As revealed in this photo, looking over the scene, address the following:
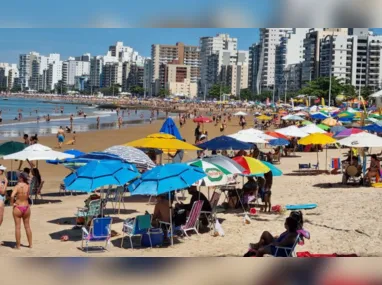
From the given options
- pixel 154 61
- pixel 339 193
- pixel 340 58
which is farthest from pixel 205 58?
pixel 339 193

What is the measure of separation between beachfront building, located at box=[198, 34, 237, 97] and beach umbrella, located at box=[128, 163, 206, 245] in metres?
115

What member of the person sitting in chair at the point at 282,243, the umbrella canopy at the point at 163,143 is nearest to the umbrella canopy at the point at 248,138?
the umbrella canopy at the point at 163,143

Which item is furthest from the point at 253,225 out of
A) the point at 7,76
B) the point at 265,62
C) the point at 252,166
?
the point at 7,76

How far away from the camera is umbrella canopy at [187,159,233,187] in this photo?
6.68 m

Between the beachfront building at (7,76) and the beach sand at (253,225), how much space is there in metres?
145

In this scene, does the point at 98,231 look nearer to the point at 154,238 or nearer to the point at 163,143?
the point at 154,238

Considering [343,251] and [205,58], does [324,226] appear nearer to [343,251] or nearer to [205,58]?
[343,251]

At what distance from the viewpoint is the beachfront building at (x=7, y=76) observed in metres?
148

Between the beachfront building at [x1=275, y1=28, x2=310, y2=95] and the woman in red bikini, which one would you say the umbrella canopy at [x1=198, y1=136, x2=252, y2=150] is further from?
the beachfront building at [x1=275, y1=28, x2=310, y2=95]

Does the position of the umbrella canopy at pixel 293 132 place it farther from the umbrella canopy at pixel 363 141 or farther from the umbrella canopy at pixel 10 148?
the umbrella canopy at pixel 10 148

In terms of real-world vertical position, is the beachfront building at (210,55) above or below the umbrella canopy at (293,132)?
above

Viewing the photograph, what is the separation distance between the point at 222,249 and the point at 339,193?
4.23 m

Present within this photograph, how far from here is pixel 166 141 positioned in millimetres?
8852

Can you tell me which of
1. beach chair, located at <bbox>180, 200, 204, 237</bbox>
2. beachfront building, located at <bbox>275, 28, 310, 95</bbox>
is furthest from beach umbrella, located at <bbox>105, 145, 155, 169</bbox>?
beachfront building, located at <bbox>275, 28, 310, 95</bbox>
